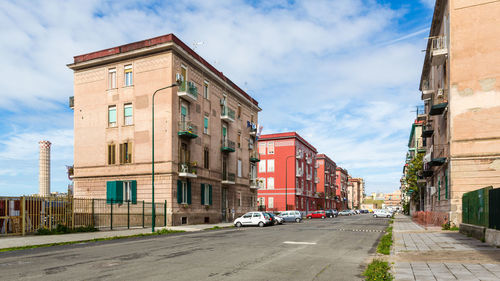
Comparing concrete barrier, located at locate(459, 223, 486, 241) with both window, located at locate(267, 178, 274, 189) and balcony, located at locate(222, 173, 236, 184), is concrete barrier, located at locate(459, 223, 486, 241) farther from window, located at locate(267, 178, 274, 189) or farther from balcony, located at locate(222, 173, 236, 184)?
window, located at locate(267, 178, 274, 189)

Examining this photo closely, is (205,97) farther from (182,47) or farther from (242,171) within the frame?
(242,171)

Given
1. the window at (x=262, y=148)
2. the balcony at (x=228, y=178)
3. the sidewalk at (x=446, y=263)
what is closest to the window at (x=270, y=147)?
the window at (x=262, y=148)

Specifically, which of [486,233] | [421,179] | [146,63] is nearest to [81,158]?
[146,63]

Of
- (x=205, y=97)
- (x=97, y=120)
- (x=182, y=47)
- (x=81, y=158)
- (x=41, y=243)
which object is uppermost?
(x=182, y=47)

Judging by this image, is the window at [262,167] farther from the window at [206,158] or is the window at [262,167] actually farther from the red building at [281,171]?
the window at [206,158]

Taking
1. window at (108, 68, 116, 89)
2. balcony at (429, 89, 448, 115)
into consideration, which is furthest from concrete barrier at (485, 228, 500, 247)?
window at (108, 68, 116, 89)

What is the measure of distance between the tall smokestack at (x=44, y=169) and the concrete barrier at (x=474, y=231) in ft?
234

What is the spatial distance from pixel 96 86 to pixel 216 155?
43.2 feet

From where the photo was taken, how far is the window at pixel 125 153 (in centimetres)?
3284

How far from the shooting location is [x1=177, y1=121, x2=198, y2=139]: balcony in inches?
1276

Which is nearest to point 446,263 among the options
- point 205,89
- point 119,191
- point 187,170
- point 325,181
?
point 187,170

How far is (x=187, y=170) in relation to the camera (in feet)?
107

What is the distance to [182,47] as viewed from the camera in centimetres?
3316

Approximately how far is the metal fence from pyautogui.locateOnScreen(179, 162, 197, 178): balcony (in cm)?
291
